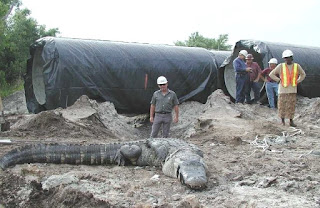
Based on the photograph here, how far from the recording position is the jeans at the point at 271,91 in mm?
13812

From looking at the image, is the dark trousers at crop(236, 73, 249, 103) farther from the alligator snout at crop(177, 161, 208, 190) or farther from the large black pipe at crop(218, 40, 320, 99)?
the alligator snout at crop(177, 161, 208, 190)

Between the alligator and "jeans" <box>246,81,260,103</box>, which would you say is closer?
the alligator

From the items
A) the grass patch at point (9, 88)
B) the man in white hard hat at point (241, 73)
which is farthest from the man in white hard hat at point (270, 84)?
the grass patch at point (9, 88)

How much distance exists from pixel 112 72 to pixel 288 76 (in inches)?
Answer: 222

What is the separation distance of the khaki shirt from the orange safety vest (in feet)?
9.43

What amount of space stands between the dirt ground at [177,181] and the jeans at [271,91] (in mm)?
1325

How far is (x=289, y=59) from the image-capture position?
34.9ft

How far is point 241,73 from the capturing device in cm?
1395

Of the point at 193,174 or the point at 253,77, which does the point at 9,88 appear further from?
the point at 193,174

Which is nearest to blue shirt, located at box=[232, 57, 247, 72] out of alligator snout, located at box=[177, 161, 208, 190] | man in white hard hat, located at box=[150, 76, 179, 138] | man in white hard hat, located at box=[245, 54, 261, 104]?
man in white hard hat, located at box=[245, 54, 261, 104]

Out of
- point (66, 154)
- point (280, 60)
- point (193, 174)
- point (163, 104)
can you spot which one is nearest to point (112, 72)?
point (163, 104)

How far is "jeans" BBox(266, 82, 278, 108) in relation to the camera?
13.8 metres

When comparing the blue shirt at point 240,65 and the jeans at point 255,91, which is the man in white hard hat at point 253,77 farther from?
the blue shirt at point 240,65

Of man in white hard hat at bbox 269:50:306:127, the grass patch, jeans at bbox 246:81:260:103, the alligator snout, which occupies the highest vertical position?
man in white hard hat at bbox 269:50:306:127
